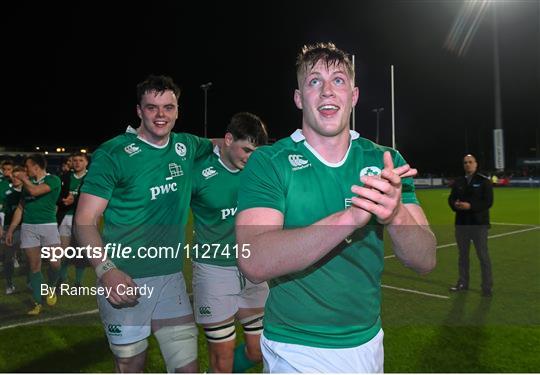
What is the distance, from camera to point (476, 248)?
24.3 feet

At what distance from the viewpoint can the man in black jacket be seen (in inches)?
286

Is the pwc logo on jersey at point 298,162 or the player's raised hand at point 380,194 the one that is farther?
the pwc logo on jersey at point 298,162

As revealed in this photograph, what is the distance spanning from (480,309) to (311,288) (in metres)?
5.43

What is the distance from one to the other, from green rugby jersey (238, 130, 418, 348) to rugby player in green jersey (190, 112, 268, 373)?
2.12 metres

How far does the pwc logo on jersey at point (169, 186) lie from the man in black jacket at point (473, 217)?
524cm

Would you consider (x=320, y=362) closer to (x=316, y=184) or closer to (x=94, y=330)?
(x=316, y=184)

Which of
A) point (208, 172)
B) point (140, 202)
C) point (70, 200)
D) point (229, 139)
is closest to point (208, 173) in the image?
point (208, 172)

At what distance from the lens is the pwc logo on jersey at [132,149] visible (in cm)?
347

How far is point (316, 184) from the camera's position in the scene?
6.48 ft

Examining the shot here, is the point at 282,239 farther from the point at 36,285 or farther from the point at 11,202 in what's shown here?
the point at 11,202

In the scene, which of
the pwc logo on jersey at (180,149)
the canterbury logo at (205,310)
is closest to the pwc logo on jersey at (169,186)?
the pwc logo on jersey at (180,149)

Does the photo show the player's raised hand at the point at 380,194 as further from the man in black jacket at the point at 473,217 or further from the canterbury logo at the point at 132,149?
the man in black jacket at the point at 473,217

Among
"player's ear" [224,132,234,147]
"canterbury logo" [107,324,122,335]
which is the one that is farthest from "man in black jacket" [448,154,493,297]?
"canterbury logo" [107,324,122,335]

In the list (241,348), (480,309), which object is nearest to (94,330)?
(241,348)
